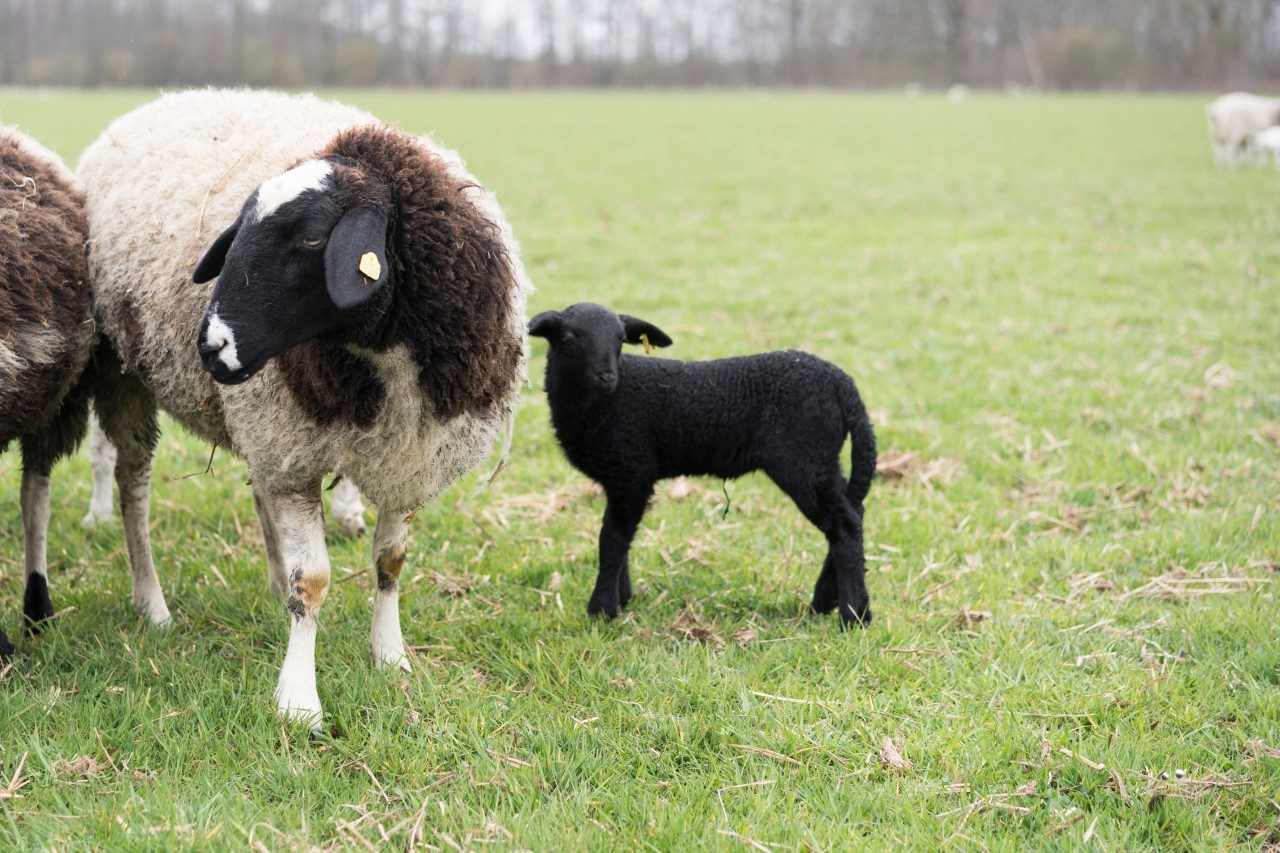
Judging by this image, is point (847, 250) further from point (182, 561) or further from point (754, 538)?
point (182, 561)

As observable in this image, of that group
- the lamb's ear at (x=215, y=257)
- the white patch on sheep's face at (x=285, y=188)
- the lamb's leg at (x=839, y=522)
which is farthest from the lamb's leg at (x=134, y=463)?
the lamb's leg at (x=839, y=522)

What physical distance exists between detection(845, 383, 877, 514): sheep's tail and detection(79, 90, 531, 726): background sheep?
4.08ft

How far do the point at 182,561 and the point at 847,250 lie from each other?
8.94 metres

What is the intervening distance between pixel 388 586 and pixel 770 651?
1.36 meters

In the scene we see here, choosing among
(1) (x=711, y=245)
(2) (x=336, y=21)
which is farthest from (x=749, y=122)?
(2) (x=336, y=21)

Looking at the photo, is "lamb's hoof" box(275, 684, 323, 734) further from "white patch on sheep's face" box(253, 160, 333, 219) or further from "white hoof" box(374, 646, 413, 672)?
"white patch on sheep's face" box(253, 160, 333, 219)

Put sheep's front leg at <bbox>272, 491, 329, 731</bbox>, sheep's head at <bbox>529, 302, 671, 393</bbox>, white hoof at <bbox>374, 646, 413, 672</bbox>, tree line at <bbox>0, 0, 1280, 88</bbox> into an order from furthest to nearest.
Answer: tree line at <bbox>0, 0, 1280, 88</bbox>, sheep's head at <bbox>529, 302, 671, 393</bbox>, white hoof at <bbox>374, 646, 413, 672</bbox>, sheep's front leg at <bbox>272, 491, 329, 731</bbox>

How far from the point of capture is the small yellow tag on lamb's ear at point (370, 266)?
9.52 feet

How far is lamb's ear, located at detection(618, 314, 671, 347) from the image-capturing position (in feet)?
13.7

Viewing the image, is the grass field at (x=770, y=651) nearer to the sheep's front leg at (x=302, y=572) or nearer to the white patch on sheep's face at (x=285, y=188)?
the sheep's front leg at (x=302, y=572)

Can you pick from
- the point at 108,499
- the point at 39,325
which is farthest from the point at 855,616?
the point at 108,499

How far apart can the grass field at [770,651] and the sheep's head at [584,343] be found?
87 centimetres

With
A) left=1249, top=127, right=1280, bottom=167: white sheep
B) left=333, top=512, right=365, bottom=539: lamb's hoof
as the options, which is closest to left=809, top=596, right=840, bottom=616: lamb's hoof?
left=333, top=512, right=365, bottom=539: lamb's hoof

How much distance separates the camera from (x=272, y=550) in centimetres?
432
